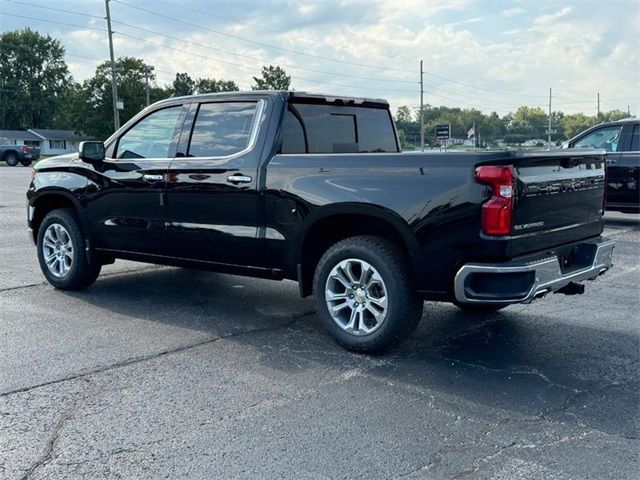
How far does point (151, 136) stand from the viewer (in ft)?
20.4

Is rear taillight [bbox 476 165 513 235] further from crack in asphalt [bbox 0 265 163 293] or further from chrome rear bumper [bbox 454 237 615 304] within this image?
crack in asphalt [bbox 0 265 163 293]

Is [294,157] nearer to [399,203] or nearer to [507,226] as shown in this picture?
[399,203]

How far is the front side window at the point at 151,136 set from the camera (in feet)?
19.9

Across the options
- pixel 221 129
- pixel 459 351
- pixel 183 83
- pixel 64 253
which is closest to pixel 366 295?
pixel 459 351

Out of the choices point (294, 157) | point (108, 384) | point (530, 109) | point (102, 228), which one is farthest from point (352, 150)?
point (530, 109)

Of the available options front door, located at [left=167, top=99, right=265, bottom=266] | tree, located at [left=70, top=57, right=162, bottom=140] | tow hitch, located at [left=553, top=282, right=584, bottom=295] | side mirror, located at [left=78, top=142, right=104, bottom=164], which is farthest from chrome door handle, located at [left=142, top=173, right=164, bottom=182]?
tree, located at [left=70, top=57, right=162, bottom=140]

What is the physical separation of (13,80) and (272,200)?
325 ft

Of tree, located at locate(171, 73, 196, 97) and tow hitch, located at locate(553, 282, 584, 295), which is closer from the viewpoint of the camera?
tow hitch, located at locate(553, 282, 584, 295)

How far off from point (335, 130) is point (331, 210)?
1325 millimetres

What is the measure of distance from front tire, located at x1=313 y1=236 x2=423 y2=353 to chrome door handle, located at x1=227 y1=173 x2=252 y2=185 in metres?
0.93

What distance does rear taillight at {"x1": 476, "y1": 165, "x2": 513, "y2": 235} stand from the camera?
13.6 ft

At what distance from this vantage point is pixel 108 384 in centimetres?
426

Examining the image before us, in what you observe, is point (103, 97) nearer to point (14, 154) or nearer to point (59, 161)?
point (14, 154)

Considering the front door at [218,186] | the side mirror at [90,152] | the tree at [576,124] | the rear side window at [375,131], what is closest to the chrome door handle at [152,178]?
the front door at [218,186]
